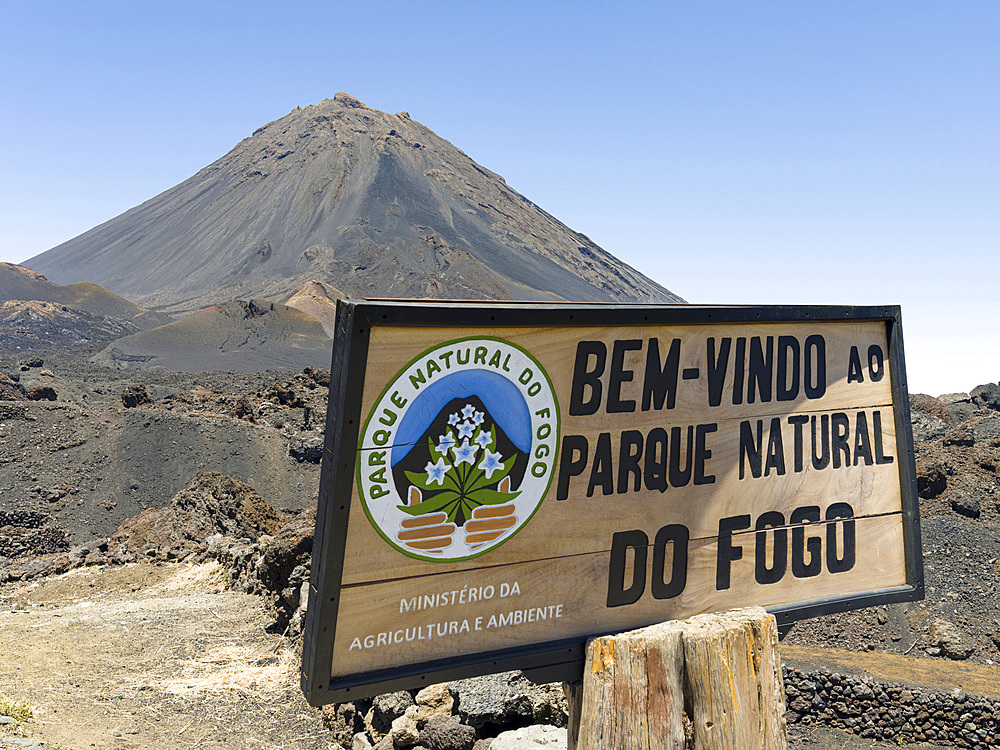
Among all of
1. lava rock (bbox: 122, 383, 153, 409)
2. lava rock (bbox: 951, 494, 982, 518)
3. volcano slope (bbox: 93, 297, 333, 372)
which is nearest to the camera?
lava rock (bbox: 951, 494, 982, 518)

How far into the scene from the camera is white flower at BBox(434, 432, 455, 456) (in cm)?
226

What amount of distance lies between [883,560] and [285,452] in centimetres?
1798

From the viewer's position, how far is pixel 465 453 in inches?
90.4

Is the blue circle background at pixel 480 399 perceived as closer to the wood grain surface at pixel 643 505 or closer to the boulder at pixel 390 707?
the wood grain surface at pixel 643 505

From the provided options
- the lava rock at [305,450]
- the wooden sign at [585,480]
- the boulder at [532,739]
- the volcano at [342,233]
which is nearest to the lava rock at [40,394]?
the lava rock at [305,450]

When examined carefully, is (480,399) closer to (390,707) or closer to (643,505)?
(643,505)

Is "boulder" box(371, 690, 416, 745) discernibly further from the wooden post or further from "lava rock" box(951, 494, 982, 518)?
"lava rock" box(951, 494, 982, 518)

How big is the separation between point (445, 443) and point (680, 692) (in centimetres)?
114

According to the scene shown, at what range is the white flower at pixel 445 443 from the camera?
88.8 inches

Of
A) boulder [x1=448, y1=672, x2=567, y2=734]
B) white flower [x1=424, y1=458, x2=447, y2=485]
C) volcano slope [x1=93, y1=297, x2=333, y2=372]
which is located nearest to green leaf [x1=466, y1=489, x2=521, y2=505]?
white flower [x1=424, y1=458, x2=447, y2=485]

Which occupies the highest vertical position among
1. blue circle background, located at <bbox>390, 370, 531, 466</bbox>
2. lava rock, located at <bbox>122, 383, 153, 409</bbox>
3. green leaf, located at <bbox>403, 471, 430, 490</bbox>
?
lava rock, located at <bbox>122, 383, 153, 409</bbox>

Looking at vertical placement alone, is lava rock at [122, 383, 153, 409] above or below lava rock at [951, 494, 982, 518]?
above

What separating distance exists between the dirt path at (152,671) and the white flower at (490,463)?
16.3 ft

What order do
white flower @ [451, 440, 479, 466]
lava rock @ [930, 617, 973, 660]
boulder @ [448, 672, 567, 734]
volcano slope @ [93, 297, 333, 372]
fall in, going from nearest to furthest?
white flower @ [451, 440, 479, 466]
boulder @ [448, 672, 567, 734]
lava rock @ [930, 617, 973, 660]
volcano slope @ [93, 297, 333, 372]
